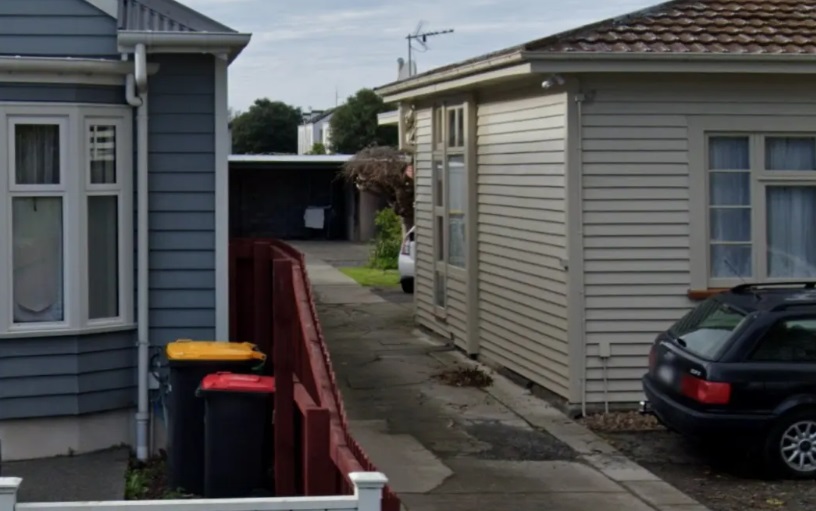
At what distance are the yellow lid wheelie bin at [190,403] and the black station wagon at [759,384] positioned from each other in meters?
3.20

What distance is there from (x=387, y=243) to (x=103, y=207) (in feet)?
69.1

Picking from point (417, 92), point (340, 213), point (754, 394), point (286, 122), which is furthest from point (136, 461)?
point (286, 122)

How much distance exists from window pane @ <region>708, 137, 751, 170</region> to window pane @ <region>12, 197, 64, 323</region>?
19.5ft

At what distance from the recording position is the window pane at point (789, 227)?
40.5ft

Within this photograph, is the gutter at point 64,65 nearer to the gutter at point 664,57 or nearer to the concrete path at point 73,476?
the concrete path at point 73,476

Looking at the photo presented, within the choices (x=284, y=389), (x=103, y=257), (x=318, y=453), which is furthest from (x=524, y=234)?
(x=318, y=453)

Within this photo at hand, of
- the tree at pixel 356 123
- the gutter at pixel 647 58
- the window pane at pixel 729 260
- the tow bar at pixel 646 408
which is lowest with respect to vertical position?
the tow bar at pixel 646 408

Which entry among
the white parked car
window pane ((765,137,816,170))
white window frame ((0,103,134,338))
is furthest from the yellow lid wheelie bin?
the white parked car

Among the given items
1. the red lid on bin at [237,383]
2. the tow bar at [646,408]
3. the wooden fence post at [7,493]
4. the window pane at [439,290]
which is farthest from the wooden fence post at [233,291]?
the wooden fence post at [7,493]

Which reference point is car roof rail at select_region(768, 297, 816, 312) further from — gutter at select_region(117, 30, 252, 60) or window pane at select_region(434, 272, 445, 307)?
window pane at select_region(434, 272, 445, 307)

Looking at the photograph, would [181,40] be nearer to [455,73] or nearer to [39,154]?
[39,154]

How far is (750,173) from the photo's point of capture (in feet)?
40.1

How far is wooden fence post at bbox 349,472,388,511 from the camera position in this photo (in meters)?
5.10

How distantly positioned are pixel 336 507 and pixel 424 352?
11106mm
